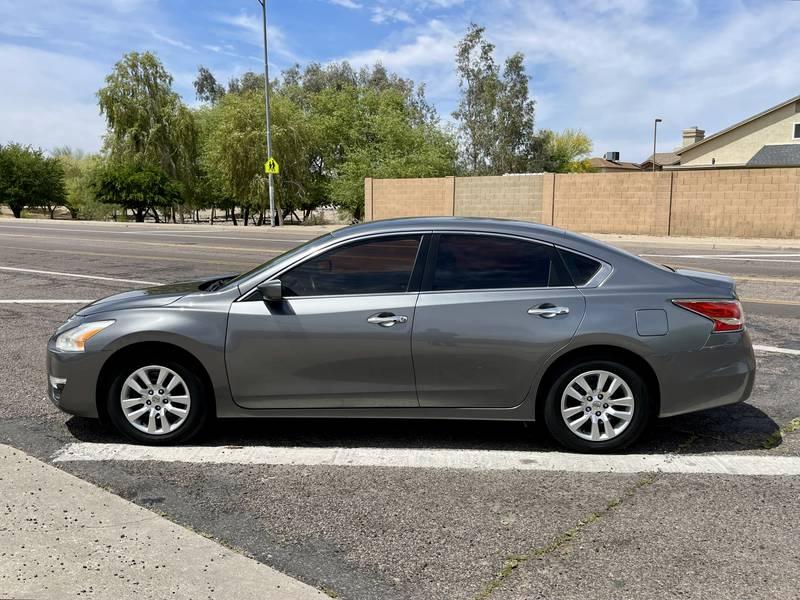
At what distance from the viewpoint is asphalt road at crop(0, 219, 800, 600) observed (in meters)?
3.06

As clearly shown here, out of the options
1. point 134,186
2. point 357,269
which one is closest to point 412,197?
point 134,186

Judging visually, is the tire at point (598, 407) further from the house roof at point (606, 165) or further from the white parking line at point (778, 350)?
the house roof at point (606, 165)

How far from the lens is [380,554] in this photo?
128 inches

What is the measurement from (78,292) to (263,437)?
8.07m

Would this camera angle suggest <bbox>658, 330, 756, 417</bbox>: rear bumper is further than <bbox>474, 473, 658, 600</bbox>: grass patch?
Yes

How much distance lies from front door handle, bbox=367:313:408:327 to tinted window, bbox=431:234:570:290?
1.01 ft

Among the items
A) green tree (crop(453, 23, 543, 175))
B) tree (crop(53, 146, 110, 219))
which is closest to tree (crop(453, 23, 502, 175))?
green tree (crop(453, 23, 543, 175))

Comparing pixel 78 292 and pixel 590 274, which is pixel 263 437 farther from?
pixel 78 292

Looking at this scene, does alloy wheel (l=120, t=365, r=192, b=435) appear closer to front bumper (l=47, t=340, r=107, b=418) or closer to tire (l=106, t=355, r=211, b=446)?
tire (l=106, t=355, r=211, b=446)

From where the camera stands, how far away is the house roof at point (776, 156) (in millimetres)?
40375

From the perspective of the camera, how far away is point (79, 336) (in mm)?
4590

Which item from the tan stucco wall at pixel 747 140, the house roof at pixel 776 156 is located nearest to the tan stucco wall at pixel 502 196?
the house roof at pixel 776 156

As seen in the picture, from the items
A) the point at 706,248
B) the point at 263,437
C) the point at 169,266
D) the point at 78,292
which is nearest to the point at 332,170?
the point at 706,248

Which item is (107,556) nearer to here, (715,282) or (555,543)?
(555,543)
